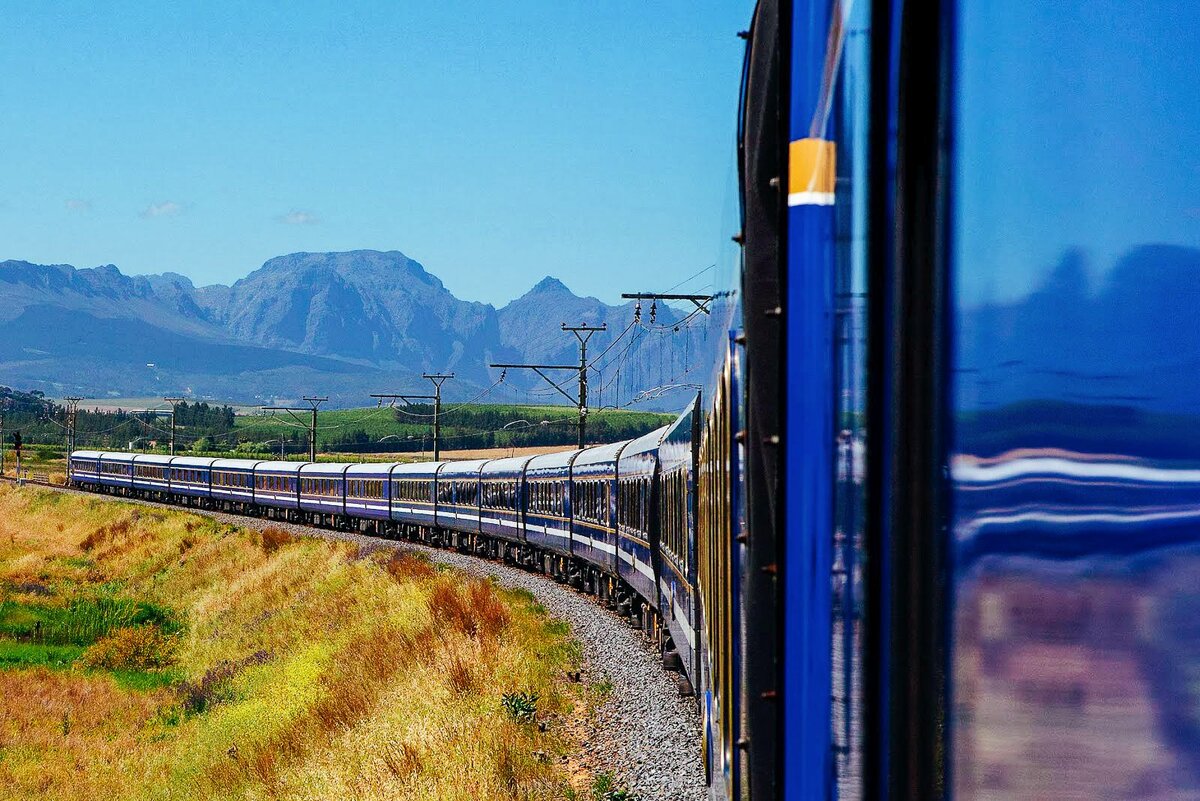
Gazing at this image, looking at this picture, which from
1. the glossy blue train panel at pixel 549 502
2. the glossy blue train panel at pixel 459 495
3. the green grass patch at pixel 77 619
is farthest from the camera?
the glossy blue train panel at pixel 459 495

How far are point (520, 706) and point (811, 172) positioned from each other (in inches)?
474

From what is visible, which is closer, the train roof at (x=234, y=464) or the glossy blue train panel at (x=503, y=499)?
the glossy blue train panel at (x=503, y=499)

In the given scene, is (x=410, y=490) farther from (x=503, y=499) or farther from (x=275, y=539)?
(x=503, y=499)

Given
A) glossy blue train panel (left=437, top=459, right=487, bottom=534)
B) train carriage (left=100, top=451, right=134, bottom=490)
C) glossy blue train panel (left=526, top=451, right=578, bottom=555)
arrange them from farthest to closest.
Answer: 1. train carriage (left=100, top=451, right=134, bottom=490)
2. glossy blue train panel (left=437, top=459, right=487, bottom=534)
3. glossy blue train panel (left=526, top=451, right=578, bottom=555)

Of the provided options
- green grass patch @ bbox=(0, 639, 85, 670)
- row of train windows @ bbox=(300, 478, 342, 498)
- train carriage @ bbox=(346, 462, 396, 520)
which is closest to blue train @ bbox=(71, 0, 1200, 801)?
green grass patch @ bbox=(0, 639, 85, 670)

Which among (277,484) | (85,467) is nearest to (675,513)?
(277,484)

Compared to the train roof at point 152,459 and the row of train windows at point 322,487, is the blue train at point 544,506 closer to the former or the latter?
the row of train windows at point 322,487

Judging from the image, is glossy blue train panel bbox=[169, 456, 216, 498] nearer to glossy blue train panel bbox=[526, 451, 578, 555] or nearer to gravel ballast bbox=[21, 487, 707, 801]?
glossy blue train panel bbox=[526, 451, 578, 555]

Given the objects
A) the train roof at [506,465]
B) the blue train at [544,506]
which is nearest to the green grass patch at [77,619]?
the blue train at [544,506]

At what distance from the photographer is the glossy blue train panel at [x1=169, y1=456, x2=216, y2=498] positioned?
71.0 meters

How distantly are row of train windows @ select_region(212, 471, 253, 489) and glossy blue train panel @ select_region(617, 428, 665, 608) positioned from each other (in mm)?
46769

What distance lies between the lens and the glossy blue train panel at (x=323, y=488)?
175 feet

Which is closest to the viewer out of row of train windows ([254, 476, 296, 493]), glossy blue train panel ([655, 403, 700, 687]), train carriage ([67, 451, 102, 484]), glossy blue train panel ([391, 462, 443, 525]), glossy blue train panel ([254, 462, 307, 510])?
glossy blue train panel ([655, 403, 700, 687])

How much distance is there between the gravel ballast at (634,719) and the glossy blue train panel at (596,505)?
109 centimetres
